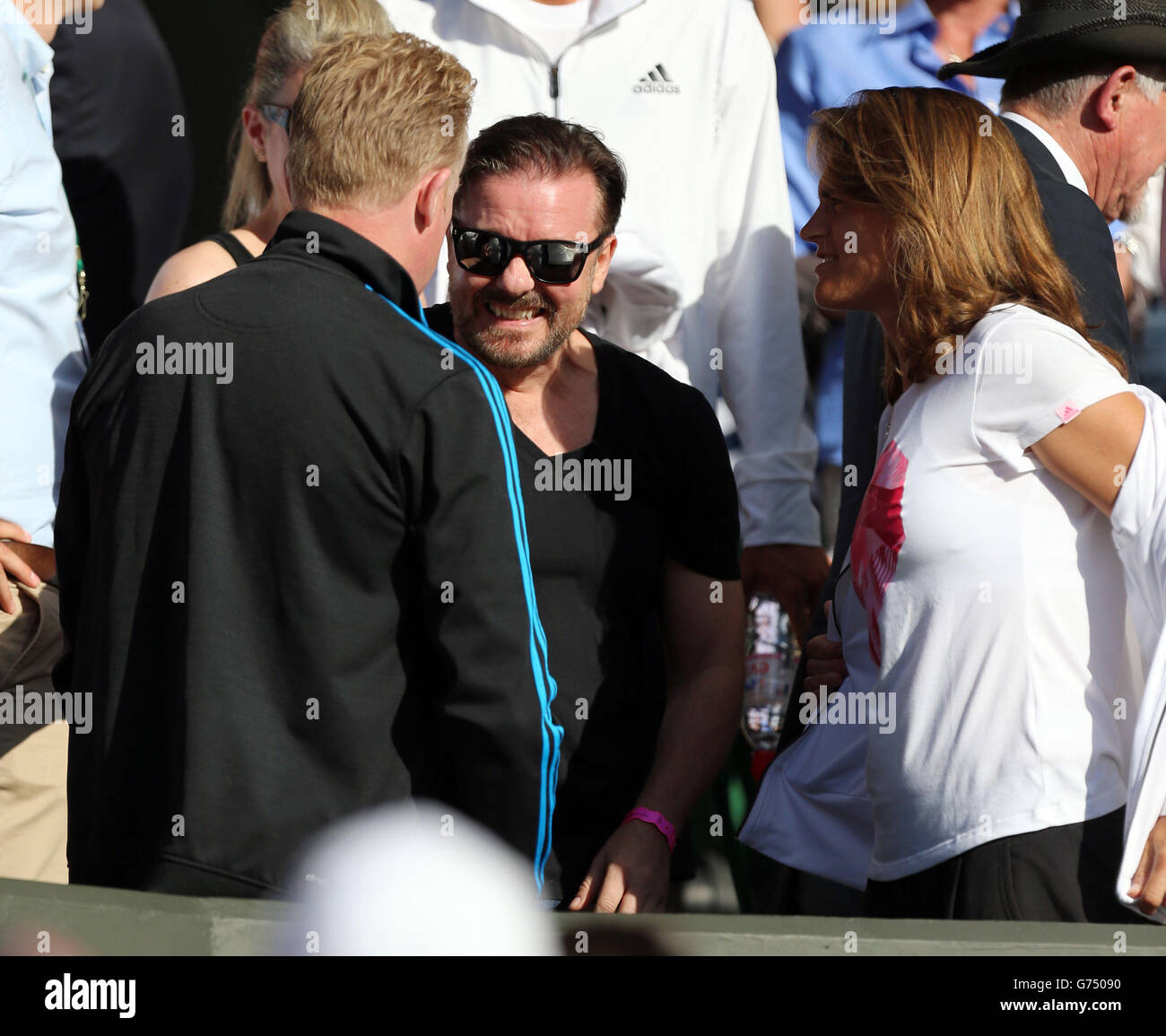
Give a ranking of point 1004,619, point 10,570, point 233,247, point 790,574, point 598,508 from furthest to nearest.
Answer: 1. point 790,574
2. point 233,247
3. point 10,570
4. point 598,508
5. point 1004,619

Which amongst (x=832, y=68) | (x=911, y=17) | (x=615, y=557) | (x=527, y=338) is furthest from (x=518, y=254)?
(x=911, y=17)

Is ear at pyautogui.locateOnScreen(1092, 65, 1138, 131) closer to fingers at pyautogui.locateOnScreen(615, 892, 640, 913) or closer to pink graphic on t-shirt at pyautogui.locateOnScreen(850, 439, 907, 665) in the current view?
pink graphic on t-shirt at pyautogui.locateOnScreen(850, 439, 907, 665)

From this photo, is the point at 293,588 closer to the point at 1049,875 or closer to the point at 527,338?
the point at 527,338

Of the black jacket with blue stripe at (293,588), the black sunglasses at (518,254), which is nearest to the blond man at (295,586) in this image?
the black jacket with blue stripe at (293,588)

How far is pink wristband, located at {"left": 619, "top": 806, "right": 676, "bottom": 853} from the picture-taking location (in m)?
2.37

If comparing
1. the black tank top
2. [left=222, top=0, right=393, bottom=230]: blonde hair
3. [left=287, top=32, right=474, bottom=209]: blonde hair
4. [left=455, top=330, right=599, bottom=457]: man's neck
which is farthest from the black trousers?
[left=222, top=0, right=393, bottom=230]: blonde hair

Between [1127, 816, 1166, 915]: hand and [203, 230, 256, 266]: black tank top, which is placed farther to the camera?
[203, 230, 256, 266]: black tank top

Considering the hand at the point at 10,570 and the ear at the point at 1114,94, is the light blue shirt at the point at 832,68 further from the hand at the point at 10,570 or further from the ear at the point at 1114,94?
the hand at the point at 10,570

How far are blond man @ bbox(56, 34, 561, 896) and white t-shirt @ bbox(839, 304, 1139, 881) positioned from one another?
584 mm

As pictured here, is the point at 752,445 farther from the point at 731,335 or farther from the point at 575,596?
the point at 575,596

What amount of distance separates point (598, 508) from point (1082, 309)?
896 millimetres

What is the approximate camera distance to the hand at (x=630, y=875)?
2.28 meters

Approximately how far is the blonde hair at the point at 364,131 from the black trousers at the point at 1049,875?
125 centimetres

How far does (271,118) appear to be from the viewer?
3096 millimetres
